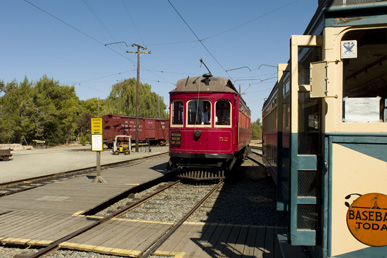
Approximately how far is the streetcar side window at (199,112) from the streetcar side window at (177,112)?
0.26 meters

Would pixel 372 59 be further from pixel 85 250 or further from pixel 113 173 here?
pixel 113 173

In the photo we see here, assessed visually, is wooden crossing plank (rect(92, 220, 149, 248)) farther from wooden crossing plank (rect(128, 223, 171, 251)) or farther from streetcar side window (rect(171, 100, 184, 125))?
streetcar side window (rect(171, 100, 184, 125))

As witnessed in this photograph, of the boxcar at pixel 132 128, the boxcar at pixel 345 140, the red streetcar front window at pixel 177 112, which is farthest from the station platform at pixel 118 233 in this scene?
the boxcar at pixel 132 128

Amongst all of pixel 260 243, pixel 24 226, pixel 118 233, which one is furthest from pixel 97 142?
pixel 260 243

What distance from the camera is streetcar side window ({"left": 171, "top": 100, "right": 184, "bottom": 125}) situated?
10.0 m

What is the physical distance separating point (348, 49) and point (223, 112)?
728cm

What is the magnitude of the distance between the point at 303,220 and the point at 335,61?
1.38 m

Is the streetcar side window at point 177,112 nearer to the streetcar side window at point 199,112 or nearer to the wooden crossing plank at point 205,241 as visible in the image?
the streetcar side window at point 199,112

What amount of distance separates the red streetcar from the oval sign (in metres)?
6.93

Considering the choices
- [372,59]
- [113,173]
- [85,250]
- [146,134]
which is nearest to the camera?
[372,59]

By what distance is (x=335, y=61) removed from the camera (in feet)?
8.68

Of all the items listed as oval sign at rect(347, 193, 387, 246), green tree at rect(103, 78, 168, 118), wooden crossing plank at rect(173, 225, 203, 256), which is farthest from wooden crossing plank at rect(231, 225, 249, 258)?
green tree at rect(103, 78, 168, 118)

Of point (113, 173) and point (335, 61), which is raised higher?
point (335, 61)

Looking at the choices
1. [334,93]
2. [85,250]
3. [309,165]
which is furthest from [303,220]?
[85,250]
